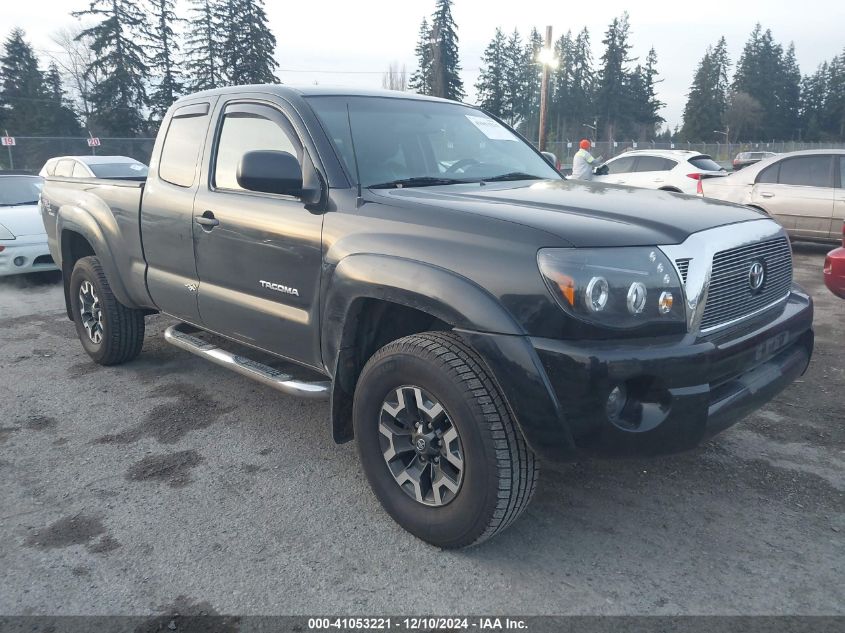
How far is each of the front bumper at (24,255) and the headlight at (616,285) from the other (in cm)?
758

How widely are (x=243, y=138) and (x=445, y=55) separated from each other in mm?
56353

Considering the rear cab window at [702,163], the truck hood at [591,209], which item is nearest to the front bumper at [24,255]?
the truck hood at [591,209]

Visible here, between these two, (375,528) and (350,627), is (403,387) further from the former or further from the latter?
(350,627)

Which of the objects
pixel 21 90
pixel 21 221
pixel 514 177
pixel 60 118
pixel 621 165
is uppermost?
pixel 21 90

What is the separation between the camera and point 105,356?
5.14 m

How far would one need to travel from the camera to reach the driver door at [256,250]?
3305 mm

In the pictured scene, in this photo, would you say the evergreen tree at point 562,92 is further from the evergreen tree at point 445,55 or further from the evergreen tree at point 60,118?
the evergreen tree at point 60,118

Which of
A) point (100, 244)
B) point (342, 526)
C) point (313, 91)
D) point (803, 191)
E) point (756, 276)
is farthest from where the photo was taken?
point (803, 191)

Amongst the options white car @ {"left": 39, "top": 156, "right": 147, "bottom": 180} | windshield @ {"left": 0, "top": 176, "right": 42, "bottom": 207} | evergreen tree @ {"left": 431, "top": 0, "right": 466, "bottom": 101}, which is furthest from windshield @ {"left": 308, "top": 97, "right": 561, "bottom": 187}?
evergreen tree @ {"left": 431, "top": 0, "right": 466, "bottom": 101}

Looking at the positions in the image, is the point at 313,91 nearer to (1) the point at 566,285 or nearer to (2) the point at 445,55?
(1) the point at 566,285

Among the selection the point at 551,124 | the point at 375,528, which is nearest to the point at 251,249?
the point at 375,528

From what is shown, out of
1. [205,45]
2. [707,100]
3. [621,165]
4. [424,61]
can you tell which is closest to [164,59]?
[205,45]

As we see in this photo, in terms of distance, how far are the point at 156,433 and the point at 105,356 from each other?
1.41 meters

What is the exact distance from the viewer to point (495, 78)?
7156 cm
